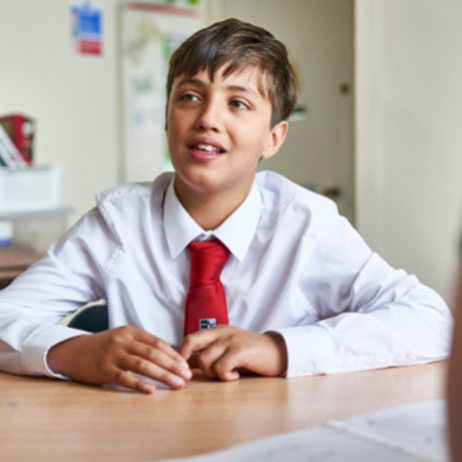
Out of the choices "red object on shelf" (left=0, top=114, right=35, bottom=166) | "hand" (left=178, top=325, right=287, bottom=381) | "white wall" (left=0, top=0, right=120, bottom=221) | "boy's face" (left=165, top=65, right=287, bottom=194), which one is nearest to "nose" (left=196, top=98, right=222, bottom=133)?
"boy's face" (left=165, top=65, right=287, bottom=194)

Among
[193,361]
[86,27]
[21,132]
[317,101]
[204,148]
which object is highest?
[86,27]

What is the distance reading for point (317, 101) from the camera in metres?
3.12

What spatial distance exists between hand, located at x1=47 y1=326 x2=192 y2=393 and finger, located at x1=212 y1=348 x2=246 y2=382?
0.04 meters

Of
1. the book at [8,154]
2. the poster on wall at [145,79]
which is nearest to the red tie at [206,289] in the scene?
the book at [8,154]

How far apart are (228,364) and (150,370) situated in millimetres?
105

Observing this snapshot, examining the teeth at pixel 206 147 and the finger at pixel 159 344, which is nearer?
the finger at pixel 159 344

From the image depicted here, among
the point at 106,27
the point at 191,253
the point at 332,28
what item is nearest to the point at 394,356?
the point at 191,253

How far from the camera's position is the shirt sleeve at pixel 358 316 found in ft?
2.87

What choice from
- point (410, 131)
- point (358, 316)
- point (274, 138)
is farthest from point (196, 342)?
point (410, 131)

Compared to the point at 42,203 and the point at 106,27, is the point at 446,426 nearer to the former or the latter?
the point at 42,203

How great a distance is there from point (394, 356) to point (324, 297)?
293 mm

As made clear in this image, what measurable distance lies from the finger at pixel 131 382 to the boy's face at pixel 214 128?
0.45 metres

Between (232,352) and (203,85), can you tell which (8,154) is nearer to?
(203,85)

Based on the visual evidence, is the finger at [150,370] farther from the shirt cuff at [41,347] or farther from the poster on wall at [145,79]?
the poster on wall at [145,79]
